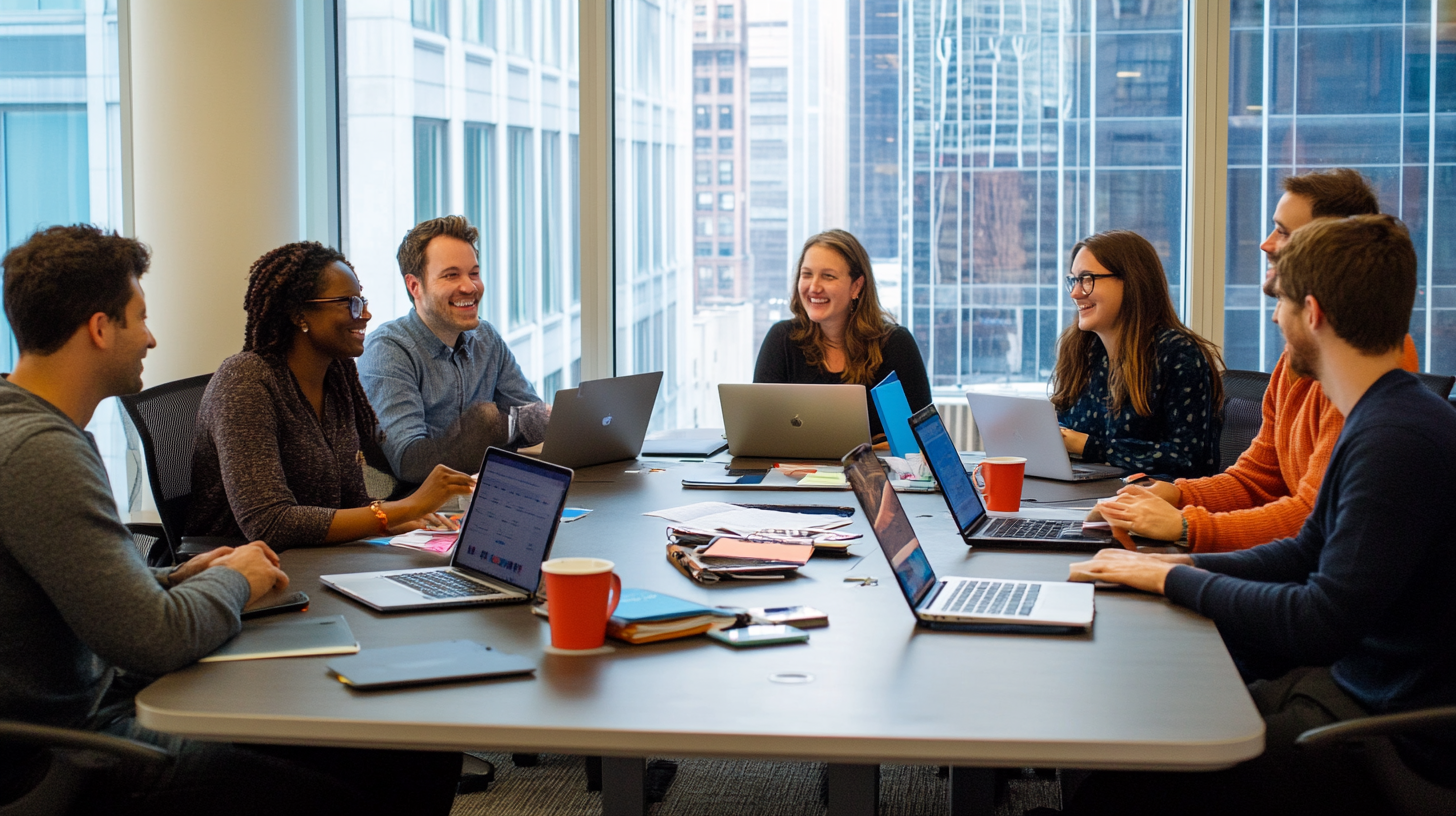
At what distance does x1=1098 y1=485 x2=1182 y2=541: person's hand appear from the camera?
2.07 meters

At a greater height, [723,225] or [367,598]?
[723,225]

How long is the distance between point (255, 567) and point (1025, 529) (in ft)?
4.51

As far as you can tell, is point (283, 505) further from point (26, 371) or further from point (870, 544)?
point (870, 544)

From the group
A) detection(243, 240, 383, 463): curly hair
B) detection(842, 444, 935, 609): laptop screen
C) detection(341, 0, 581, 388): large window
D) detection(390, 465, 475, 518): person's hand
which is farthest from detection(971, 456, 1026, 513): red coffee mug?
detection(341, 0, 581, 388): large window

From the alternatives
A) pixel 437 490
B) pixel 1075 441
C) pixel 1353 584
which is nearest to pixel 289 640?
pixel 437 490

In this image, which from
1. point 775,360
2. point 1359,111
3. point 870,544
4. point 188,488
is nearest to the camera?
point 870,544

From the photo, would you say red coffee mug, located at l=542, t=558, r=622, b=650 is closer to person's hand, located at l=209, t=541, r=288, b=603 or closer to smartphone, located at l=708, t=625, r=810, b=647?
smartphone, located at l=708, t=625, r=810, b=647

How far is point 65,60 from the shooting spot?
397 centimetres

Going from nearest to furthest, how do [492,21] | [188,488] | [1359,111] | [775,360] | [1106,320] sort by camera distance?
1. [188,488]
2. [1106,320]
3. [775,360]
4. [1359,111]
5. [492,21]

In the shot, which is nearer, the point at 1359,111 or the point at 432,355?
the point at 432,355

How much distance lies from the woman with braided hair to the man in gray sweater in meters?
0.42

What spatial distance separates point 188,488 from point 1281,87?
391cm

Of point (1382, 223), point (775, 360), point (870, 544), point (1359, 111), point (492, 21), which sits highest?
point (492, 21)

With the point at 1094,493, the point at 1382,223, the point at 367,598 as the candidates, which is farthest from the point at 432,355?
the point at 1382,223
